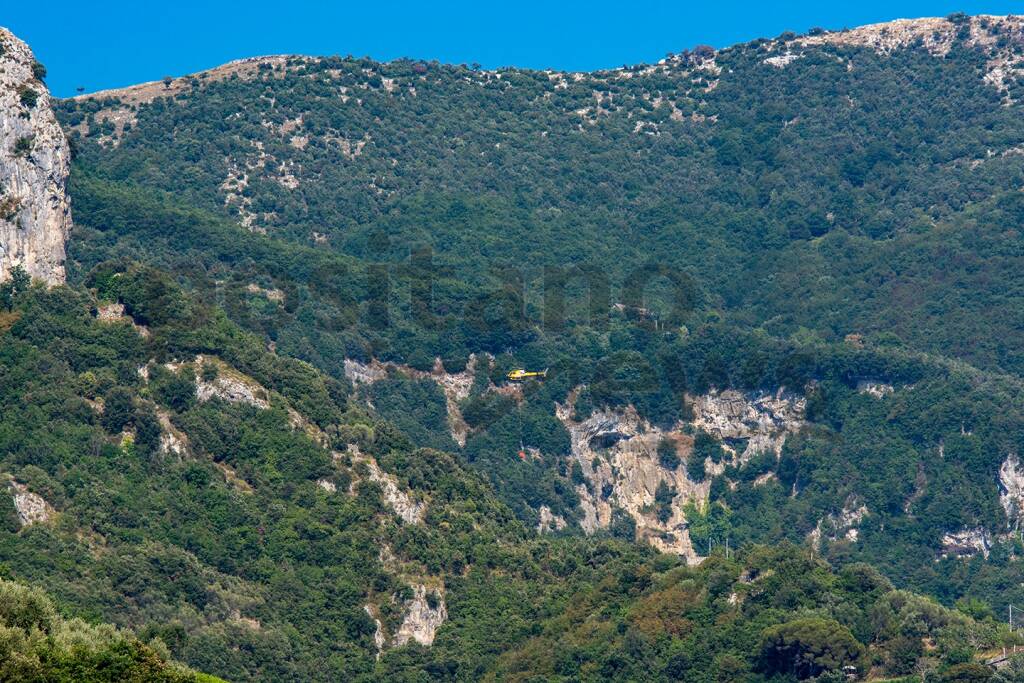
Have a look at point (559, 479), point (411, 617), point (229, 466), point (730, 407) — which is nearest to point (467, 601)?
point (411, 617)

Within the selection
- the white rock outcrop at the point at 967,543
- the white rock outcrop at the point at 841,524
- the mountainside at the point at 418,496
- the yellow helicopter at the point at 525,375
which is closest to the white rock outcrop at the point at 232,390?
the mountainside at the point at 418,496

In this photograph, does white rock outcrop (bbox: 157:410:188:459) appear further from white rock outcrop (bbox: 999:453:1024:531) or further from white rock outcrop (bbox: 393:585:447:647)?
white rock outcrop (bbox: 999:453:1024:531)

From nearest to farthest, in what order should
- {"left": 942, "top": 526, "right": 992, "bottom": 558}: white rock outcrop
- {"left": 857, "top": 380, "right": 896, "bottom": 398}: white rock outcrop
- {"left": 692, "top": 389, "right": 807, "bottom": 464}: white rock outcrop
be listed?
{"left": 942, "top": 526, "right": 992, "bottom": 558}: white rock outcrop < {"left": 857, "top": 380, "right": 896, "bottom": 398}: white rock outcrop < {"left": 692, "top": 389, "right": 807, "bottom": 464}: white rock outcrop

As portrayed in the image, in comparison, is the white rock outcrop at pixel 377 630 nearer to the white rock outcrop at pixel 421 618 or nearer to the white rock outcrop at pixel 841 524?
the white rock outcrop at pixel 421 618

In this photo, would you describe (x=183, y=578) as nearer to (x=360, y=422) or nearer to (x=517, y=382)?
(x=360, y=422)

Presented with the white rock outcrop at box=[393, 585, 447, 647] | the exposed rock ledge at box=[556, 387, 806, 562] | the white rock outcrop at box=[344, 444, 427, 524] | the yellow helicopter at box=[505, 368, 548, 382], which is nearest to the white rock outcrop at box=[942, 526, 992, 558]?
the exposed rock ledge at box=[556, 387, 806, 562]

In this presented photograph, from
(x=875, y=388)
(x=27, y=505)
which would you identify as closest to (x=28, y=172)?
(x=27, y=505)

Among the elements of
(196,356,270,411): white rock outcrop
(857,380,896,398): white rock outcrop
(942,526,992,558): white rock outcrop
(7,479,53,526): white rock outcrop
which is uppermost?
(857,380,896,398): white rock outcrop

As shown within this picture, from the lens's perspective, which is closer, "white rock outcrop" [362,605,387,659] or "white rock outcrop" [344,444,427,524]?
"white rock outcrop" [362,605,387,659]
